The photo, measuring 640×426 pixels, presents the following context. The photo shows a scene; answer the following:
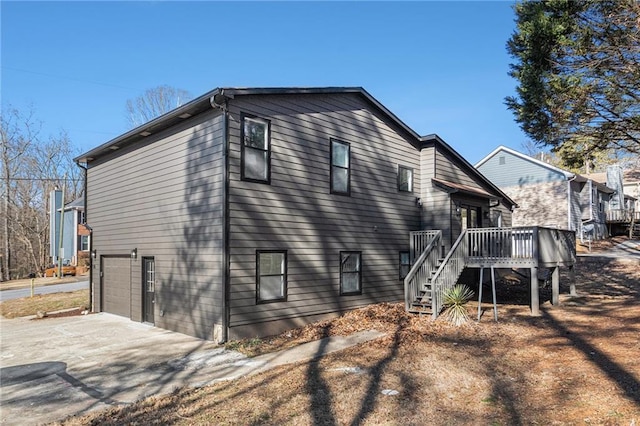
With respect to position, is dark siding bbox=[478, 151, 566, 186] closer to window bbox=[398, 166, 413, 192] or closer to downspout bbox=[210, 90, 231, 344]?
window bbox=[398, 166, 413, 192]

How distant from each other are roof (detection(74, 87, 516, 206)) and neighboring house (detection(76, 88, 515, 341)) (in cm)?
4

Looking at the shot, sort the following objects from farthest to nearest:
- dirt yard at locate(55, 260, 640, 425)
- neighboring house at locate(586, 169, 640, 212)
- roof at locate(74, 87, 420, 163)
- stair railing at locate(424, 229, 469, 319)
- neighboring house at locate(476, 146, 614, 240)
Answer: neighboring house at locate(586, 169, 640, 212)
neighboring house at locate(476, 146, 614, 240)
stair railing at locate(424, 229, 469, 319)
roof at locate(74, 87, 420, 163)
dirt yard at locate(55, 260, 640, 425)

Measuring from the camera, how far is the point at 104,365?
7645 mm

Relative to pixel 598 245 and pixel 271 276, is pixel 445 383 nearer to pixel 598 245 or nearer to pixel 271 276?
pixel 271 276

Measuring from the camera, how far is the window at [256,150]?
9484 mm

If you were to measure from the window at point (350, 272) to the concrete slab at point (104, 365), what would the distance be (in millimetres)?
2183

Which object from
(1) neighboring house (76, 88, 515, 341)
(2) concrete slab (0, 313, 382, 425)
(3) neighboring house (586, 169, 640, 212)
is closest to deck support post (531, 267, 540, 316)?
(1) neighboring house (76, 88, 515, 341)

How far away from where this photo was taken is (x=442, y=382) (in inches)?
240

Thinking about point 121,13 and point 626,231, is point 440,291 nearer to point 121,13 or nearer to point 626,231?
point 121,13

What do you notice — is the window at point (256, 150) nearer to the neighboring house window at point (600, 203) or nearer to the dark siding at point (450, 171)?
the dark siding at point (450, 171)

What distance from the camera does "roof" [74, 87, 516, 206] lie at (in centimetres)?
912

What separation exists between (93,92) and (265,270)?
2229 centimetres

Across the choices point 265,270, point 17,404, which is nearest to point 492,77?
point 265,270

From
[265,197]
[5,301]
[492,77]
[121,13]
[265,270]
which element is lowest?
[5,301]
